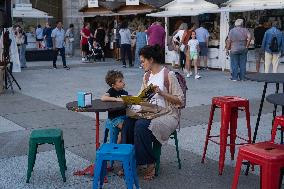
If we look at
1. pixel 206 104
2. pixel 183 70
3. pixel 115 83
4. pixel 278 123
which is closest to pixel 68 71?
pixel 183 70

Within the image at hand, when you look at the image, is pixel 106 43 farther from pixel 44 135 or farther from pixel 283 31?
pixel 44 135

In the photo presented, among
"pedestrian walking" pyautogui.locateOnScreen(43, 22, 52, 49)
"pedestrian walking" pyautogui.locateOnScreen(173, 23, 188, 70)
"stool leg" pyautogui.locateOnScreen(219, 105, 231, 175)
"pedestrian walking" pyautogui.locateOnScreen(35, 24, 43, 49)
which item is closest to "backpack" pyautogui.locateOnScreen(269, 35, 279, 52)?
"pedestrian walking" pyautogui.locateOnScreen(173, 23, 188, 70)

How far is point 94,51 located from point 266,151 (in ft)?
57.7

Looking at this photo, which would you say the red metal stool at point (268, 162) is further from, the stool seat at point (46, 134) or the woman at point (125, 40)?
the woman at point (125, 40)

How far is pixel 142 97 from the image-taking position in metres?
4.92

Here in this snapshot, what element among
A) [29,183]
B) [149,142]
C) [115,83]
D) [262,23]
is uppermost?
[262,23]

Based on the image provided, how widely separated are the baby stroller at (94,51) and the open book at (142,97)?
1617 cm

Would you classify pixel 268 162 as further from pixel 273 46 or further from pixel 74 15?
pixel 74 15

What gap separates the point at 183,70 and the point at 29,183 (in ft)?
37.3

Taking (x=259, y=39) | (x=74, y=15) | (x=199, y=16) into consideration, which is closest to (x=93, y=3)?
(x=74, y=15)

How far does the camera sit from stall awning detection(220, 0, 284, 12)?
45.4 ft

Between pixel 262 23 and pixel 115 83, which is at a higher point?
pixel 262 23

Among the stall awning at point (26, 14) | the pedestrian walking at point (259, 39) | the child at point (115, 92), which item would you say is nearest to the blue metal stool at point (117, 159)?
the child at point (115, 92)

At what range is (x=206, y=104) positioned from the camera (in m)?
9.87
